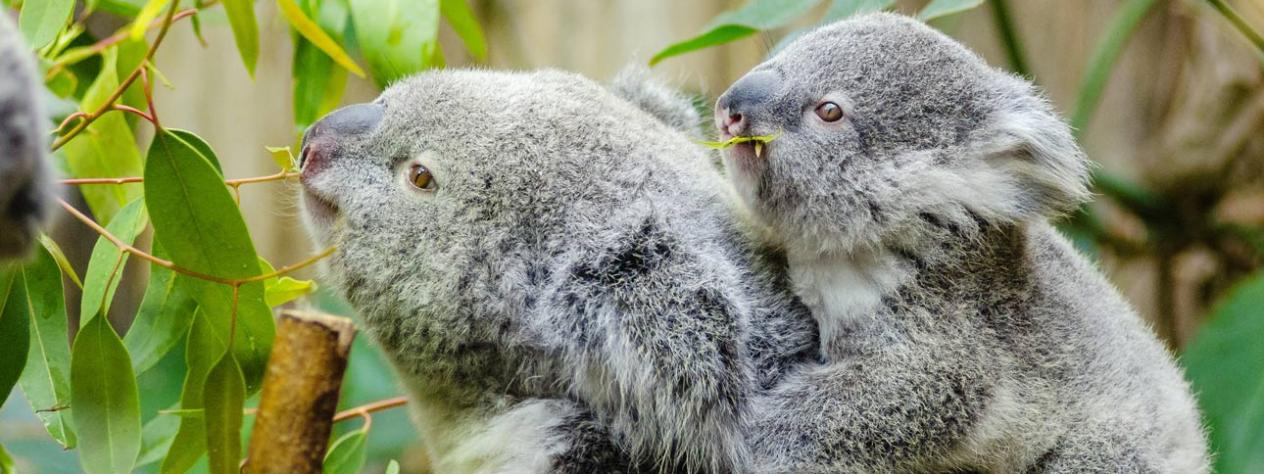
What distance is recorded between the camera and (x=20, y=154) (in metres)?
0.90

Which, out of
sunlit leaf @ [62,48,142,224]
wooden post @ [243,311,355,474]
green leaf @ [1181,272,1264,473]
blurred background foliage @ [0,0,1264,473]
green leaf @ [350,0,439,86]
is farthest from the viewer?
blurred background foliage @ [0,0,1264,473]

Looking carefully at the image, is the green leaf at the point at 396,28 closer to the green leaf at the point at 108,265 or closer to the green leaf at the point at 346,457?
the green leaf at the point at 108,265

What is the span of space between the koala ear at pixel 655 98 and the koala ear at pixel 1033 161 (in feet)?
2.22

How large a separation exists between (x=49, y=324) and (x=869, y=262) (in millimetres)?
1344

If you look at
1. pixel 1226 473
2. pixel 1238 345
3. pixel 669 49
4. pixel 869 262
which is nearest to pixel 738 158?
Answer: pixel 869 262

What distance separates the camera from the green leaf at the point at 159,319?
6.73 ft

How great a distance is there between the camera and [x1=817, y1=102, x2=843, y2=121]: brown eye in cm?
188

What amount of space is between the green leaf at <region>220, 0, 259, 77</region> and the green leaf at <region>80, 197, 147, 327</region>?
32cm

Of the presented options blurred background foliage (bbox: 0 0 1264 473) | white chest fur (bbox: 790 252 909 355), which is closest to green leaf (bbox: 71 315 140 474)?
white chest fur (bbox: 790 252 909 355)

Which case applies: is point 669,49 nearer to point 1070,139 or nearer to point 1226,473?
point 1070,139

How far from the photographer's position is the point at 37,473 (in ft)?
11.1

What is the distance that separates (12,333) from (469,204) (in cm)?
76

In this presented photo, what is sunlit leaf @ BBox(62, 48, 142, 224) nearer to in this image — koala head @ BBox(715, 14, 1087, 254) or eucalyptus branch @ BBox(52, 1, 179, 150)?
eucalyptus branch @ BBox(52, 1, 179, 150)

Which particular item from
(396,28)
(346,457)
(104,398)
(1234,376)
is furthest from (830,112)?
(1234,376)
